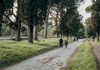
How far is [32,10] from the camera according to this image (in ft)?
124

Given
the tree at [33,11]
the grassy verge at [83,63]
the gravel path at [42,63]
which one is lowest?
the gravel path at [42,63]

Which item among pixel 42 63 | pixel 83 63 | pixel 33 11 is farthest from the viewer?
pixel 33 11

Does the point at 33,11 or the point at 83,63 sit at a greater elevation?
the point at 33,11

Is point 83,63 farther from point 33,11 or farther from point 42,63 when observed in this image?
point 33,11

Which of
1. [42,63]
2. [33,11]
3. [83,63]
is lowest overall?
[42,63]

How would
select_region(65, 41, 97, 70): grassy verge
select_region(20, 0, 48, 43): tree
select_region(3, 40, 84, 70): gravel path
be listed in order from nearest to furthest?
1. select_region(65, 41, 97, 70): grassy verge
2. select_region(3, 40, 84, 70): gravel path
3. select_region(20, 0, 48, 43): tree

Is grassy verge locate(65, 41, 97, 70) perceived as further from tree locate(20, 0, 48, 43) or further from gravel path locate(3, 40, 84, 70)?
tree locate(20, 0, 48, 43)

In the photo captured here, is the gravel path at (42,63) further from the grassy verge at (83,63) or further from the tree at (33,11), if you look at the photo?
the tree at (33,11)

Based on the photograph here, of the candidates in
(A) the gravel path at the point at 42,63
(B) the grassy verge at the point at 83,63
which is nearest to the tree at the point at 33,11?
(A) the gravel path at the point at 42,63

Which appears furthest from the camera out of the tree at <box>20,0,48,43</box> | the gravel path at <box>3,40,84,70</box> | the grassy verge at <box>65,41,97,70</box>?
the tree at <box>20,0,48,43</box>

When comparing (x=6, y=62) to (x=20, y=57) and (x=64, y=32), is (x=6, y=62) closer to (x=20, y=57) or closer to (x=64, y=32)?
(x=20, y=57)

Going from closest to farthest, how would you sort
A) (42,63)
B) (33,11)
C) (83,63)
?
(83,63), (42,63), (33,11)

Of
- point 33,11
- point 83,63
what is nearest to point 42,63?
point 83,63

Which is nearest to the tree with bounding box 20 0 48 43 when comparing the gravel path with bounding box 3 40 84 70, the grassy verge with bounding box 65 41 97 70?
the gravel path with bounding box 3 40 84 70
